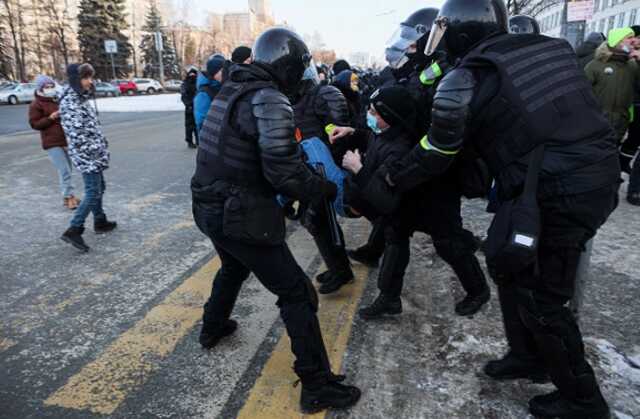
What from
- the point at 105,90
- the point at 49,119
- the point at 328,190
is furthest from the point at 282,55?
the point at 105,90

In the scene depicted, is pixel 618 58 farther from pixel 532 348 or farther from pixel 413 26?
pixel 532 348

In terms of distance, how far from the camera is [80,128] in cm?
481

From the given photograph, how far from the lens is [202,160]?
2.39 meters

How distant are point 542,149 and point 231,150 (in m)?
1.40

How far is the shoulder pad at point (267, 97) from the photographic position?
2135 mm

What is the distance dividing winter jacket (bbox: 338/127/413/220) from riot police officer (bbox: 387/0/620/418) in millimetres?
430

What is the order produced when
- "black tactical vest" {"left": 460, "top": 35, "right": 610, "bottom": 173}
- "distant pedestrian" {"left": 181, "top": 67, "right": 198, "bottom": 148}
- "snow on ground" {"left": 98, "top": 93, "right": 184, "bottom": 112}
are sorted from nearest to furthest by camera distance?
"black tactical vest" {"left": 460, "top": 35, "right": 610, "bottom": 173}
"distant pedestrian" {"left": 181, "top": 67, "right": 198, "bottom": 148}
"snow on ground" {"left": 98, "top": 93, "right": 184, "bottom": 112}

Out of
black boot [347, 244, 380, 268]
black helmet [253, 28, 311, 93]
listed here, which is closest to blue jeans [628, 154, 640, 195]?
black boot [347, 244, 380, 268]

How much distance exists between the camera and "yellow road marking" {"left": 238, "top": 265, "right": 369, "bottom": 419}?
2.36 metres

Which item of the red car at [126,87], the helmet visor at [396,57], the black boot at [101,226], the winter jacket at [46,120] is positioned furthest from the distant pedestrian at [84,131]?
the red car at [126,87]

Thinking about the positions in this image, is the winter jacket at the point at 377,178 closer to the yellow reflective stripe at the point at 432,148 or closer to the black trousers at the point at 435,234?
the black trousers at the point at 435,234

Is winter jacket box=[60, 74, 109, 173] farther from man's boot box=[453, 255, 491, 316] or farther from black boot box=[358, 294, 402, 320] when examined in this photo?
man's boot box=[453, 255, 491, 316]

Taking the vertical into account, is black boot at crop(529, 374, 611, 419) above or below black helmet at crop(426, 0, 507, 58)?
below

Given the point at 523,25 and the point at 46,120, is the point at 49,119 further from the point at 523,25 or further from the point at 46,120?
the point at 523,25
